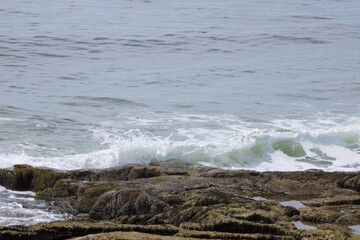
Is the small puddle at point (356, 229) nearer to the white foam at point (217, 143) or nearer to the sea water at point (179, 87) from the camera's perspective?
the sea water at point (179, 87)

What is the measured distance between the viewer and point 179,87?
18328mm

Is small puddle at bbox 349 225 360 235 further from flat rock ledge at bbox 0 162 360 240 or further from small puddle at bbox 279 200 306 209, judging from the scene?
small puddle at bbox 279 200 306 209

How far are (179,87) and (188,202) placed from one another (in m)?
12.1

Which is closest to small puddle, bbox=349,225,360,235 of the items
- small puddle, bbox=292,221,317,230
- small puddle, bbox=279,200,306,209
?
small puddle, bbox=292,221,317,230

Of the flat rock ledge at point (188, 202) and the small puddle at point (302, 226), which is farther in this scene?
the small puddle at point (302, 226)

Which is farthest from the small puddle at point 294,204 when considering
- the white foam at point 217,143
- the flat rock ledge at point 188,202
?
the white foam at point 217,143

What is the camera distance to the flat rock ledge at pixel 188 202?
5645mm

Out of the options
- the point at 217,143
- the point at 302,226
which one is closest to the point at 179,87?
the point at 217,143

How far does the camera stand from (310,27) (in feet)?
99.2

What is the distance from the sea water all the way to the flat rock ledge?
0.81m

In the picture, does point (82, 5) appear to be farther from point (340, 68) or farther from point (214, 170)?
point (214, 170)

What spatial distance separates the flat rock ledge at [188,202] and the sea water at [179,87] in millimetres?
811

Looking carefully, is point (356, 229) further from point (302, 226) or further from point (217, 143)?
point (217, 143)

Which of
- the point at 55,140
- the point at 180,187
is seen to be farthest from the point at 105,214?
the point at 55,140
